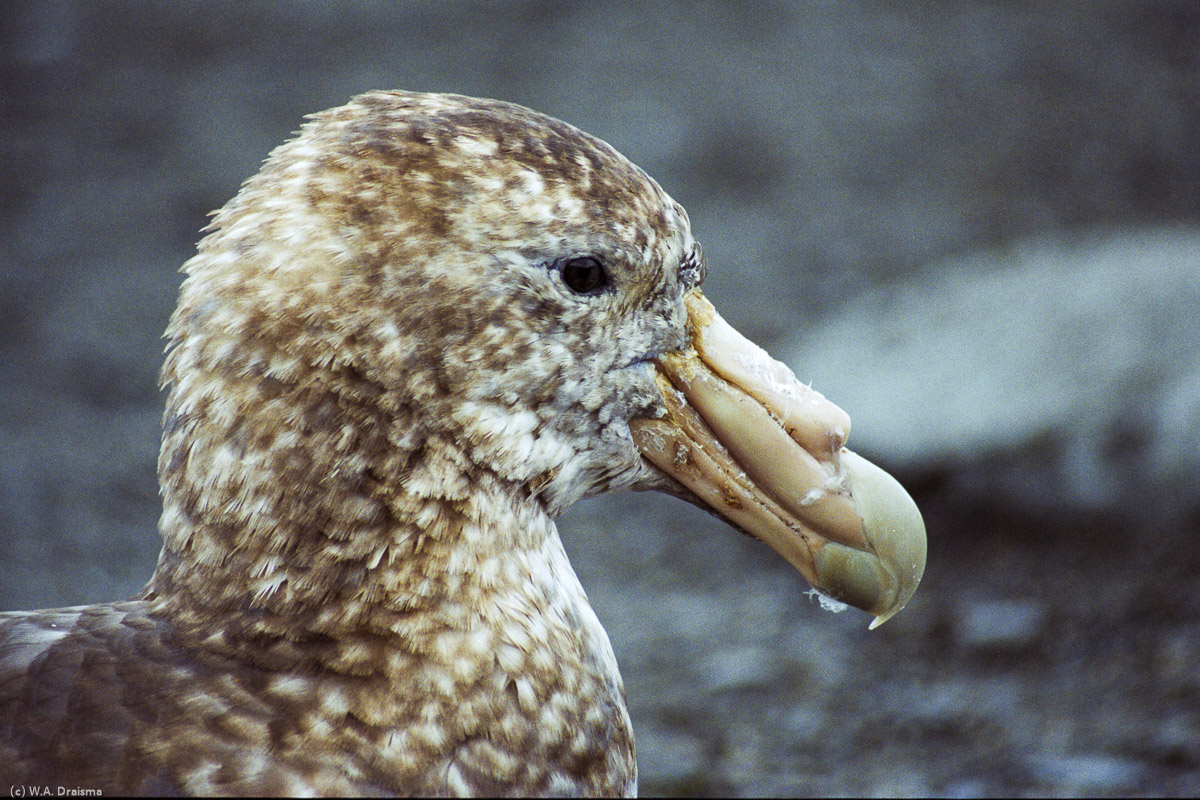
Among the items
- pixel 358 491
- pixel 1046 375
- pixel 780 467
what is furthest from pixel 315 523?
pixel 1046 375

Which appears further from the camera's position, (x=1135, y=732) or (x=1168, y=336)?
(x=1168, y=336)

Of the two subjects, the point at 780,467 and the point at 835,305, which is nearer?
the point at 780,467

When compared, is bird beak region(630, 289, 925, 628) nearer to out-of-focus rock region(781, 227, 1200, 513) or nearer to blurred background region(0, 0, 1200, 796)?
blurred background region(0, 0, 1200, 796)

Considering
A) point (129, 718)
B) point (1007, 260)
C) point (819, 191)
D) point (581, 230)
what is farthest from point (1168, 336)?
point (129, 718)

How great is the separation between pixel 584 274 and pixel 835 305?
4161 millimetres

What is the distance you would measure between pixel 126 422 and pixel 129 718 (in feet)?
12.7

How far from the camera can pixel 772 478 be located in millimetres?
1936

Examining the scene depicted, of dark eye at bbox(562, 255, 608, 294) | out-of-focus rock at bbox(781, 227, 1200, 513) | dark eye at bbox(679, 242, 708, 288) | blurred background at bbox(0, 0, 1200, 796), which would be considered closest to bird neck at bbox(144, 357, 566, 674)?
dark eye at bbox(562, 255, 608, 294)

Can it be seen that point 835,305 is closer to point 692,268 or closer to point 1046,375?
point 1046,375

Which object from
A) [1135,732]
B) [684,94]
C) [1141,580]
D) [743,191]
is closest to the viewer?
[1135,732]

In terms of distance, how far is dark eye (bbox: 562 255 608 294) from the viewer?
1.79m

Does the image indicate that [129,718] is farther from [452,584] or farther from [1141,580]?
[1141,580]

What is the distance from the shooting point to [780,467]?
1.93 m

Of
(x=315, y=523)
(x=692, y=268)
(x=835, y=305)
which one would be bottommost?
(x=315, y=523)
